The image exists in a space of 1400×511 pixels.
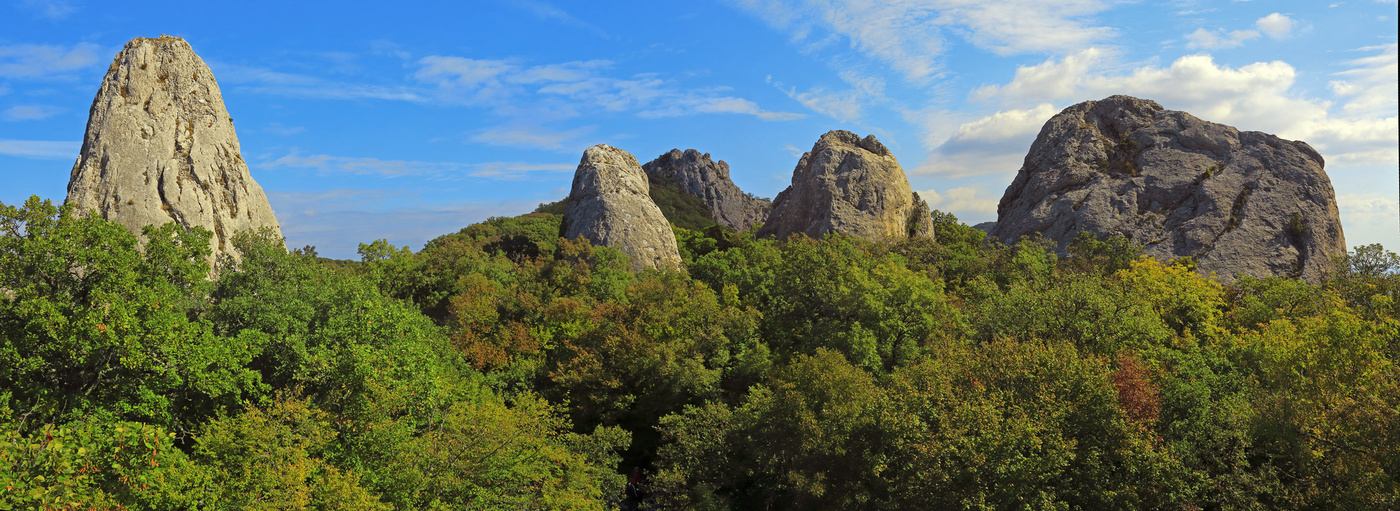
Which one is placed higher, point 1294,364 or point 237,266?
point 237,266

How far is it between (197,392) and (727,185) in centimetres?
12824

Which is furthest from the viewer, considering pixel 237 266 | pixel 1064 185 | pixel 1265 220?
pixel 1064 185

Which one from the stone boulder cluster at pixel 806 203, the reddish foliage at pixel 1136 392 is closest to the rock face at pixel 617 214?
the stone boulder cluster at pixel 806 203

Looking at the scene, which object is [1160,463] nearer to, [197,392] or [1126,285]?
[1126,285]

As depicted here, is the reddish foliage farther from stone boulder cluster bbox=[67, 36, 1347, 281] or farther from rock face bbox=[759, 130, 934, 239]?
rock face bbox=[759, 130, 934, 239]

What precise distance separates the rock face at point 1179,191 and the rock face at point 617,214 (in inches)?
1096

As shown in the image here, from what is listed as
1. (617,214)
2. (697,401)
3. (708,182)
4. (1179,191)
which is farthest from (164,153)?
(708,182)

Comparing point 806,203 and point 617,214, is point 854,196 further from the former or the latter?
point 617,214

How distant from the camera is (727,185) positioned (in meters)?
145

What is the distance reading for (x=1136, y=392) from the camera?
64.8 ft

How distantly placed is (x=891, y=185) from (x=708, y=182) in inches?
3283

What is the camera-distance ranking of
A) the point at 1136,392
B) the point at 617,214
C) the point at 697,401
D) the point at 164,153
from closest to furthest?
the point at 1136,392 < the point at 164,153 < the point at 697,401 < the point at 617,214

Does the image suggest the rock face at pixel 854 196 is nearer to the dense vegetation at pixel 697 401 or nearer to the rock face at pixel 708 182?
the dense vegetation at pixel 697 401

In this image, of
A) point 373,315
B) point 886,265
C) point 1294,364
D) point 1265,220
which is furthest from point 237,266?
point 1265,220
